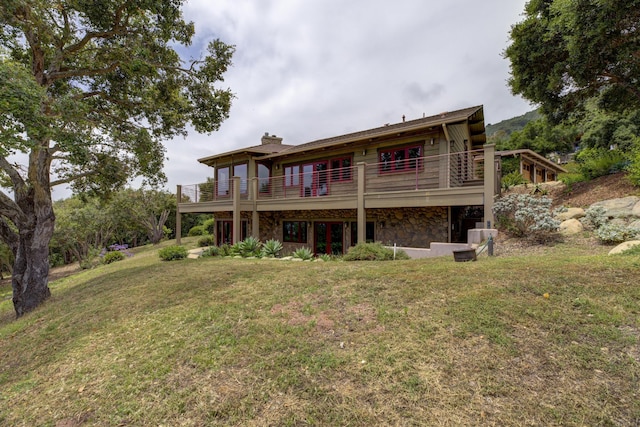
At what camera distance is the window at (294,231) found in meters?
15.5

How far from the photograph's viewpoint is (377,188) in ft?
42.0

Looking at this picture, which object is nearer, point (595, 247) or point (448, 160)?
point (595, 247)

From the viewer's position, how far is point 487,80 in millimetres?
14688

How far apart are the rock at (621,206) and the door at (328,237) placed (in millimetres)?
9434

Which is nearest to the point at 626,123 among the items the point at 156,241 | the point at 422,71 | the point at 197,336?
the point at 422,71

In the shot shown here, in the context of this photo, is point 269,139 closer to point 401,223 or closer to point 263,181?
point 263,181

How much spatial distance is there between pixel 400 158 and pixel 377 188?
5.30 ft

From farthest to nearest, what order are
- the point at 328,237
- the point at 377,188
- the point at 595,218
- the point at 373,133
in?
the point at 328,237 < the point at 373,133 < the point at 377,188 < the point at 595,218

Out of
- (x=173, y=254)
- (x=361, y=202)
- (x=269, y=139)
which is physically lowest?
(x=173, y=254)

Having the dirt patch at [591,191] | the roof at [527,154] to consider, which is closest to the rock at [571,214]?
the dirt patch at [591,191]

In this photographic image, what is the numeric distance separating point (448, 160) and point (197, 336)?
9484 millimetres

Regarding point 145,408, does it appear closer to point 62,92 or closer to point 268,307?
point 268,307

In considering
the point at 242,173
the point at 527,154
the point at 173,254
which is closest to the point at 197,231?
the point at 242,173

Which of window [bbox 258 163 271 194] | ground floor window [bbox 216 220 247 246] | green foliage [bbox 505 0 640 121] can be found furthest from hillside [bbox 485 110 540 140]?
ground floor window [bbox 216 220 247 246]
